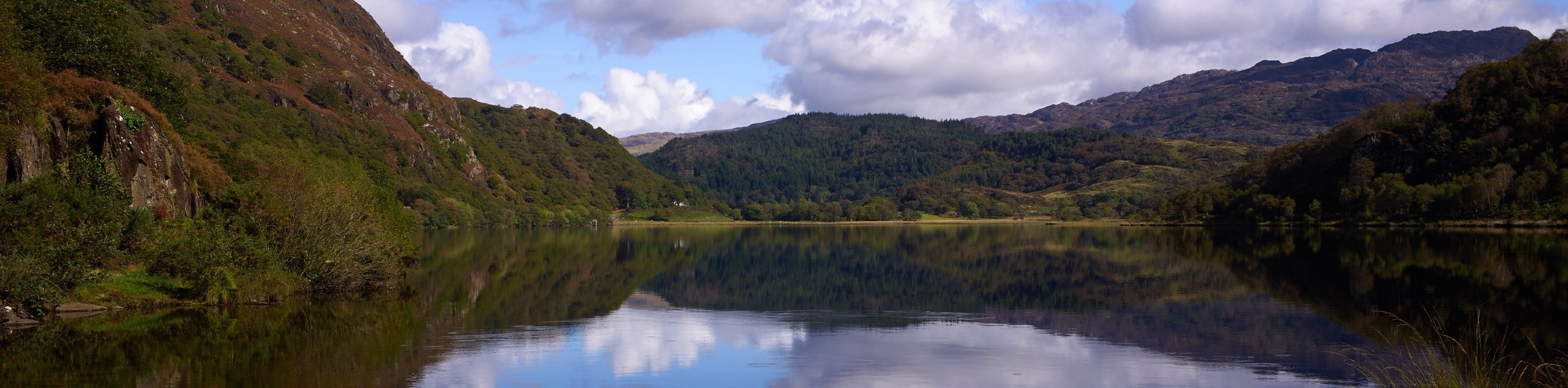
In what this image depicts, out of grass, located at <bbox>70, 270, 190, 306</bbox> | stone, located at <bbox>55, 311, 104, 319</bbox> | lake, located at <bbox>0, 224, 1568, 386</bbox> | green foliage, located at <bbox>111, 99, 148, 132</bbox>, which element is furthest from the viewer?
green foliage, located at <bbox>111, 99, 148, 132</bbox>

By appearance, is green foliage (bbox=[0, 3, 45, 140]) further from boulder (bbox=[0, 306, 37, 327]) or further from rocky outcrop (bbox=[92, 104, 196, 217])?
boulder (bbox=[0, 306, 37, 327])

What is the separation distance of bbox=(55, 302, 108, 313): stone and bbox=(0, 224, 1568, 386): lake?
3.68 feet

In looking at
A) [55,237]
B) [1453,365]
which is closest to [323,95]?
[55,237]

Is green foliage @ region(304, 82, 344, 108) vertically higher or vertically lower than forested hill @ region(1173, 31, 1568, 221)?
higher

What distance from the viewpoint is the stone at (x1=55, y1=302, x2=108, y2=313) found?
102 ft

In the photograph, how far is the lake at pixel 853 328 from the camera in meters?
21.9

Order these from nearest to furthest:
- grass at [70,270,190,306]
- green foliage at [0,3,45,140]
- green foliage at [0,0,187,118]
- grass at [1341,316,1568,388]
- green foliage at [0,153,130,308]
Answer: grass at [1341,316,1568,388], green foliage at [0,153,130,308], grass at [70,270,190,306], green foliage at [0,3,45,140], green foliage at [0,0,187,118]

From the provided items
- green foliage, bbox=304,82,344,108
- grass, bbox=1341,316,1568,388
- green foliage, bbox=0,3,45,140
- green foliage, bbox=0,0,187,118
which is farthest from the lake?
green foliage, bbox=304,82,344,108

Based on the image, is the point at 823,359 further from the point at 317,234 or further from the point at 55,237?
the point at 317,234

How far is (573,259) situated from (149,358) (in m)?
49.1

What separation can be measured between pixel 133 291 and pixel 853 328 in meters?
23.4

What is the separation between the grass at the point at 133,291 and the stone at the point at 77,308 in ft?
0.60

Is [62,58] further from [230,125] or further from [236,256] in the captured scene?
[230,125]

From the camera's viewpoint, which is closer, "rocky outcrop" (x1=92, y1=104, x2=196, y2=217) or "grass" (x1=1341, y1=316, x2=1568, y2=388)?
"grass" (x1=1341, y1=316, x2=1568, y2=388)
